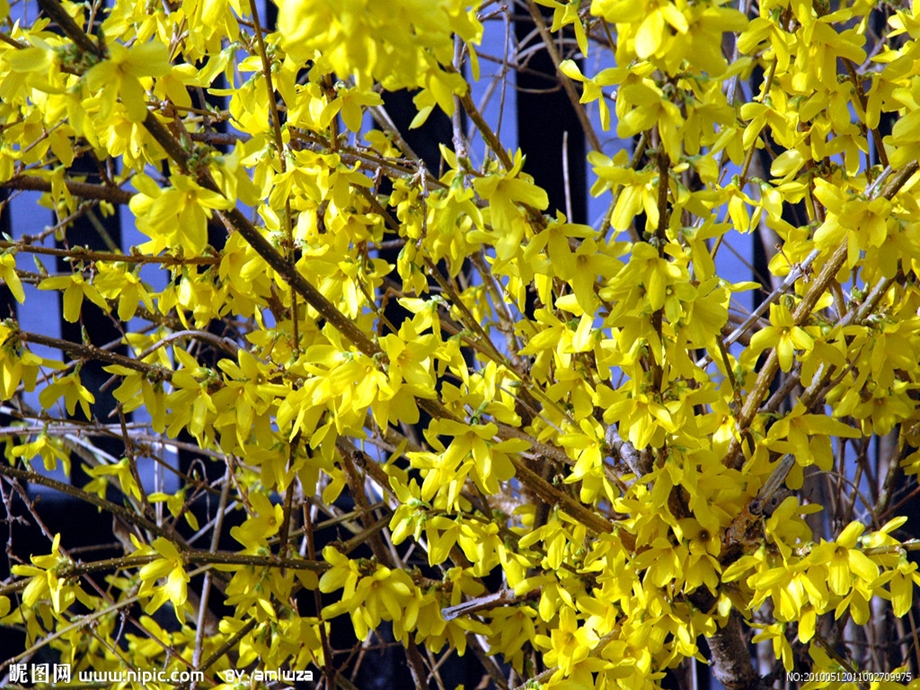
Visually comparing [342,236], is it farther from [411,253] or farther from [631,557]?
[631,557]

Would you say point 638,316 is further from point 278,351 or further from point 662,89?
point 278,351

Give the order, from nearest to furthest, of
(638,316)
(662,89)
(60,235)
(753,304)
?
1. (662,89)
2. (638,316)
3. (60,235)
4. (753,304)

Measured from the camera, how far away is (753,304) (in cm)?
235

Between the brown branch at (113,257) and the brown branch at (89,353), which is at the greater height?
the brown branch at (113,257)

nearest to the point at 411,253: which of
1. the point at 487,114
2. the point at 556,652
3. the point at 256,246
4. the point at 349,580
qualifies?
the point at 256,246

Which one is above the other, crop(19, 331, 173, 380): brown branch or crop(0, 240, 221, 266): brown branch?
crop(0, 240, 221, 266): brown branch

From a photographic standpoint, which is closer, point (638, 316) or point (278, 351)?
point (638, 316)

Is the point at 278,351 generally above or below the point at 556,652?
above

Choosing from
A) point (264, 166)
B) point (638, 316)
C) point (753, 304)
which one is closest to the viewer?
point (638, 316)

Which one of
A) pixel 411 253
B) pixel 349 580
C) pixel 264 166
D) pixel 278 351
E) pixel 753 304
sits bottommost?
pixel 753 304

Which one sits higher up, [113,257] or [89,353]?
[113,257]

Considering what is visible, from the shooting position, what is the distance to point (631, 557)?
103 cm

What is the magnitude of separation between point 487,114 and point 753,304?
0.92 meters

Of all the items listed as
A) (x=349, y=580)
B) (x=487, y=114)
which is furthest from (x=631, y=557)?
(x=487, y=114)
